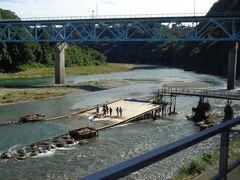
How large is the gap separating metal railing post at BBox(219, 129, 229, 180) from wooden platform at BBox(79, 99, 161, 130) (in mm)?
45086

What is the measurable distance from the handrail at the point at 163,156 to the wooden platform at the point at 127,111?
45.2 meters

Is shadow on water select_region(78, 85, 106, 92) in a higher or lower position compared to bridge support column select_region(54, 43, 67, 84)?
lower

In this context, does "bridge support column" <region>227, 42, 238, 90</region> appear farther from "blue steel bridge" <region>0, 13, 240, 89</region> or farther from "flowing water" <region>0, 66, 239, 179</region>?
"flowing water" <region>0, 66, 239, 179</region>

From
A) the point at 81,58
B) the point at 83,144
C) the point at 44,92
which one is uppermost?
the point at 81,58

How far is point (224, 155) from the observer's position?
5367 millimetres

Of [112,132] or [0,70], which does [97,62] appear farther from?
[112,132]

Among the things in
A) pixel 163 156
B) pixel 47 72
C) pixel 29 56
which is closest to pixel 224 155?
pixel 163 156

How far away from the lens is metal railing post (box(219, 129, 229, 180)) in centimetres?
524

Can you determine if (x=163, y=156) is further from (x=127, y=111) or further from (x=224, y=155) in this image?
(x=127, y=111)

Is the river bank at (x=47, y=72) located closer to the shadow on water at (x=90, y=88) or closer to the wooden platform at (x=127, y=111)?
the shadow on water at (x=90, y=88)

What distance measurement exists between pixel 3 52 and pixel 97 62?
63.9 metres

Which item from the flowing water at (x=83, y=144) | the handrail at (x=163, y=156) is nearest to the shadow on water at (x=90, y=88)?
the flowing water at (x=83, y=144)

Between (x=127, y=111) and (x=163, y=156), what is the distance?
188 feet

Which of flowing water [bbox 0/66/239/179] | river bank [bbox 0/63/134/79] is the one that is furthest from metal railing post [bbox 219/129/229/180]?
river bank [bbox 0/63/134/79]
